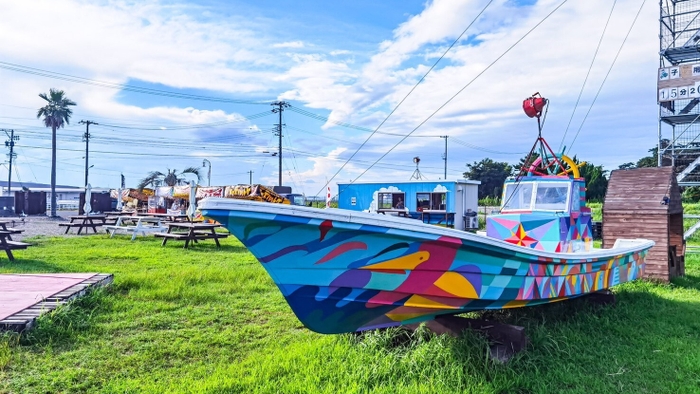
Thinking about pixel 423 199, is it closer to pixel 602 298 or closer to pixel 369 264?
pixel 602 298

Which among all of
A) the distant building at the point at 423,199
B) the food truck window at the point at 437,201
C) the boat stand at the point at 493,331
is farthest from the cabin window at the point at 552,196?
the food truck window at the point at 437,201

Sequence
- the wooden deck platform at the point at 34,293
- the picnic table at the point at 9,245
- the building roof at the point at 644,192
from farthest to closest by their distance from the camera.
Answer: the picnic table at the point at 9,245 → the building roof at the point at 644,192 → the wooden deck platform at the point at 34,293

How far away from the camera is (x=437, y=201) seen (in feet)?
72.9

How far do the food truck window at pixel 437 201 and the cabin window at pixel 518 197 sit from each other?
16076 mm

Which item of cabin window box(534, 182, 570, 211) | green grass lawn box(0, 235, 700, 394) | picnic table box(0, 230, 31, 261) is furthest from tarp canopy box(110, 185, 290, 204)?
cabin window box(534, 182, 570, 211)

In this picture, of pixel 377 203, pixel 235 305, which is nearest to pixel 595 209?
pixel 377 203

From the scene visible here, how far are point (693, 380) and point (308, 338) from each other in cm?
372

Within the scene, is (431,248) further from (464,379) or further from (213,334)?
(213,334)

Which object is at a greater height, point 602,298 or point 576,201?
point 576,201

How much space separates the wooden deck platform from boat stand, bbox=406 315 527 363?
4381mm

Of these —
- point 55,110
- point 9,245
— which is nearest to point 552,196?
point 9,245

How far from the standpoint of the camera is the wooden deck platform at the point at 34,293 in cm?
456

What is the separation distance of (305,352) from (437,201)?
18.7 meters

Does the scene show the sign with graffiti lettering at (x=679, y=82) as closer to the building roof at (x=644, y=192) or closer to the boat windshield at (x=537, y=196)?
the building roof at (x=644, y=192)
